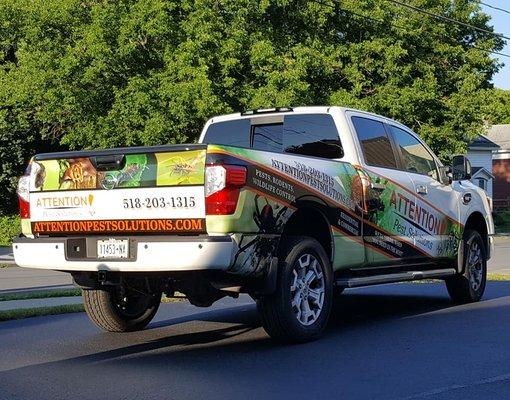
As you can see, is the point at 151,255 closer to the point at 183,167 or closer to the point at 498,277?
the point at 183,167

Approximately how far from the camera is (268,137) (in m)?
8.77

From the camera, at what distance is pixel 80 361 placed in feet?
22.2

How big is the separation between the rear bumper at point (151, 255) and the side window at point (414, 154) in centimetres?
340

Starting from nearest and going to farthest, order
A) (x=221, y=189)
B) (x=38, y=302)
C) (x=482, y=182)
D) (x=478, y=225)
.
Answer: (x=221, y=189)
(x=478, y=225)
(x=38, y=302)
(x=482, y=182)

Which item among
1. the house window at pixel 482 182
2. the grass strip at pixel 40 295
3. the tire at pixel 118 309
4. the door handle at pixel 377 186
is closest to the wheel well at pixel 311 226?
the door handle at pixel 377 186

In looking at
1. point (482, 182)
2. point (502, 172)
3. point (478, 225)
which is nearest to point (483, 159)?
point (482, 182)

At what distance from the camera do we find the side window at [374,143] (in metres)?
8.41

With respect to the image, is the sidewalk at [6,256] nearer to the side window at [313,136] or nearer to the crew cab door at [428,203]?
the crew cab door at [428,203]

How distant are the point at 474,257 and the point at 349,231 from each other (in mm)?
3031

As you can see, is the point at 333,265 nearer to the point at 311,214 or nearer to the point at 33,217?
the point at 311,214

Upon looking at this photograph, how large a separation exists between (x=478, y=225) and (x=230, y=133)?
3.62 m

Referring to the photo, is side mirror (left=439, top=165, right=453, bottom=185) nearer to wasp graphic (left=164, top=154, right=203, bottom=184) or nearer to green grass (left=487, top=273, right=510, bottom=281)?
wasp graphic (left=164, top=154, right=203, bottom=184)

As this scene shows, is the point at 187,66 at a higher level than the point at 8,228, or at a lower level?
higher

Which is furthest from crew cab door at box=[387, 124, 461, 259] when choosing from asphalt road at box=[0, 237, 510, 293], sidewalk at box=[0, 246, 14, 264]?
sidewalk at box=[0, 246, 14, 264]
